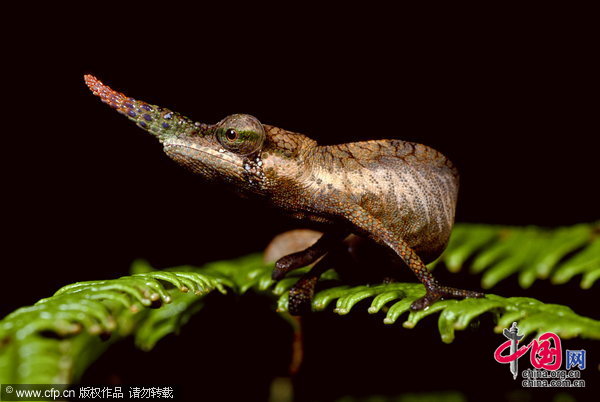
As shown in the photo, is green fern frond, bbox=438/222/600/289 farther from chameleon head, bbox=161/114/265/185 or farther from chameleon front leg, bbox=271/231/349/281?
chameleon head, bbox=161/114/265/185

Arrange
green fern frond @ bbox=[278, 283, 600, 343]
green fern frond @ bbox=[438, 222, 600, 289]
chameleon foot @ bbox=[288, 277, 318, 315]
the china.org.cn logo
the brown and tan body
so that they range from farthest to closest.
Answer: green fern frond @ bbox=[438, 222, 600, 289] < chameleon foot @ bbox=[288, 277, 318, 315] < the brown and tan body < the china.org.cn logo < green fern frond @ bbox=[278, 283, 600, 343]

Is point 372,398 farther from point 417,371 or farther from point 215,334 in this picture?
point 215,334

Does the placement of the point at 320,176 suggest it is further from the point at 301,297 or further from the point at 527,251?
the point at 527,251

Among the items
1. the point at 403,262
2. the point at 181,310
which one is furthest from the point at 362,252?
the point at 181,310

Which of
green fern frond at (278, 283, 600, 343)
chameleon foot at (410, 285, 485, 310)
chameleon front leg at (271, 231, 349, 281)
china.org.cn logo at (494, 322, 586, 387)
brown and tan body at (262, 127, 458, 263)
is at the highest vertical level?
brown and tan body at (262, 127, 458, 263)

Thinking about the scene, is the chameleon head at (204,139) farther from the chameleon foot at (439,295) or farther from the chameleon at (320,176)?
the chameleon foot at (439,295)

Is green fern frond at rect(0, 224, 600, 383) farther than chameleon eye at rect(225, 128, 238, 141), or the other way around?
chameleon eye at rect(225, 128, 238, 141)

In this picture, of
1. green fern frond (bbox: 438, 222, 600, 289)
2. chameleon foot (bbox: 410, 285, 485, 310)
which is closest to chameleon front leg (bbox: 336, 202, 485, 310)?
chameleon foot (bbox: 410, 285, 485, 310)

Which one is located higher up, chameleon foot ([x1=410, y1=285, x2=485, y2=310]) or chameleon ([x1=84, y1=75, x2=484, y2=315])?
chameleon ([x1=84, y1=75, x2=484, y2=315])
